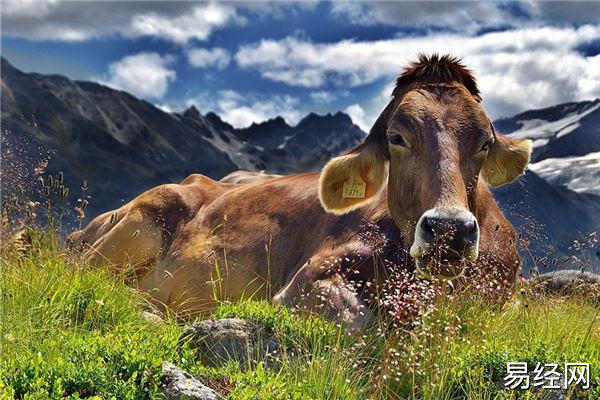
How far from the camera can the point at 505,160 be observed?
7934mm

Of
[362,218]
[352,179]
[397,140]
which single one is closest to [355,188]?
[352,179]

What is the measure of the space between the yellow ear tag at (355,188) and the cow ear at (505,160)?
4.35 ft

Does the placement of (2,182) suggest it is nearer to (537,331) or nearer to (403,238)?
(403,238)

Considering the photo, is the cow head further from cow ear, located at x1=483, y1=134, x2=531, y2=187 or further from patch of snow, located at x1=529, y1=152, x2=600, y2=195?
patch of snow, located at x1=529, y1=152, x2=600, y2=195

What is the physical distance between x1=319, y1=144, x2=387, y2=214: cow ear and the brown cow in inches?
0.5

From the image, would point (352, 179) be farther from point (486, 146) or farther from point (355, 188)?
point (486, 146)

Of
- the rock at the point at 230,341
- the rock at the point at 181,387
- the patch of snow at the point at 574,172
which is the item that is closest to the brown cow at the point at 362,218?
the rock at the point at 230,341

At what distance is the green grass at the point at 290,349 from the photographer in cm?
525

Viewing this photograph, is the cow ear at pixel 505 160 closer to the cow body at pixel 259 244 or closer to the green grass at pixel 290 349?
the cow body at pixel 259 244

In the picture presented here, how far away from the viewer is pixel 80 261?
27.6 feet

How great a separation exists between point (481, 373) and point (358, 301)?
1.75 meters

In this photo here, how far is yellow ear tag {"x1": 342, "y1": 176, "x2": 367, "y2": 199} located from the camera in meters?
8.16

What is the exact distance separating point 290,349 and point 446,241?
161 cm

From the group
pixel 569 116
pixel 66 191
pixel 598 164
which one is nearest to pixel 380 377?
pixel 66 191
